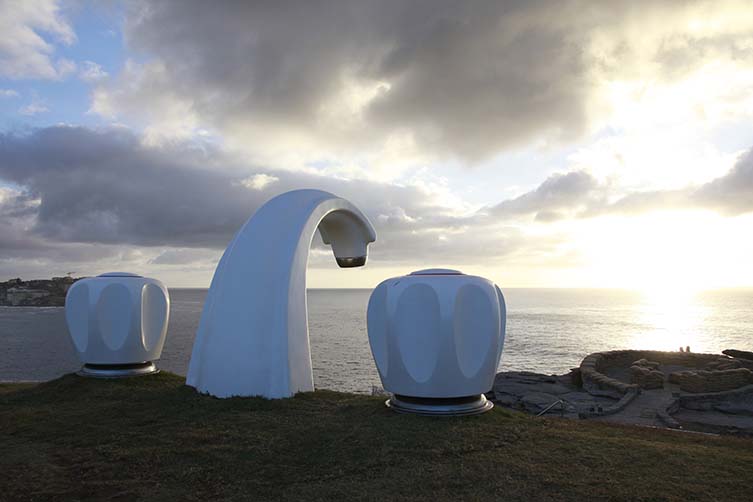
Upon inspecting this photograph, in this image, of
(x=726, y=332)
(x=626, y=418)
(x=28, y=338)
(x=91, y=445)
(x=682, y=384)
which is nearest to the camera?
(x=91, y=445)

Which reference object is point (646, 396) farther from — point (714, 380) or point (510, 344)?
point (510, 344)

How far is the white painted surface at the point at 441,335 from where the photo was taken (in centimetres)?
1025

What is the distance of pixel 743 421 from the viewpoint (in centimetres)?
2073

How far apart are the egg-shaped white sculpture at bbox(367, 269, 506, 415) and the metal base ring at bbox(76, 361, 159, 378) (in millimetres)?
8981

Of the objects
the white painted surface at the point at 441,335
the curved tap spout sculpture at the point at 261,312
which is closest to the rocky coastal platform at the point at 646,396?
the white painted surface at the point at 441,335

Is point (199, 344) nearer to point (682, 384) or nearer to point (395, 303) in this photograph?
point (395, 303)

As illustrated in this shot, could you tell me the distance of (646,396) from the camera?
78.5 feet

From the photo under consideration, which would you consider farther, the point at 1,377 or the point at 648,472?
the point at 1,377

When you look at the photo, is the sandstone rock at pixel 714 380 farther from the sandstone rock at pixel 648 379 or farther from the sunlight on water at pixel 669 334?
the sunlight on water at pixel 669 334

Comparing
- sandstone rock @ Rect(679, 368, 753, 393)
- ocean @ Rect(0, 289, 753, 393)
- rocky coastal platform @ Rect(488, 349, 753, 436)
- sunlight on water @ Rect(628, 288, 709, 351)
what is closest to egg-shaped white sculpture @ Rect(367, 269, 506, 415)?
rocky coastal platform @ Rect(488, 349, 753, 436)

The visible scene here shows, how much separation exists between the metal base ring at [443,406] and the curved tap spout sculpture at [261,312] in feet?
9.79

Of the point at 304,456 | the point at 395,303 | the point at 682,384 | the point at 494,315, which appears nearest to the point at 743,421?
the point at 682,384

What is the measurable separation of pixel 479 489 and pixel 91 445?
22.4 ft

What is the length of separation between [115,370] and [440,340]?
10664 mm
